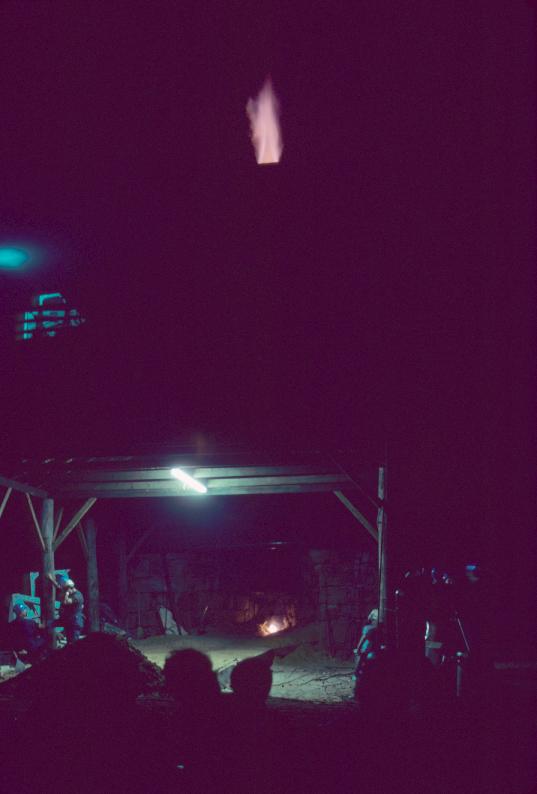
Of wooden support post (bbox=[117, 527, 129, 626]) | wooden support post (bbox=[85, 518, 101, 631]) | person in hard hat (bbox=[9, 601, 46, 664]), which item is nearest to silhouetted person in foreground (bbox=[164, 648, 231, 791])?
person in hard hat (bbox=[9, 601, 46, 664])

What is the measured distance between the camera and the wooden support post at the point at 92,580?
18372 mm

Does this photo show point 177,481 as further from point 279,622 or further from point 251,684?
point 251,684

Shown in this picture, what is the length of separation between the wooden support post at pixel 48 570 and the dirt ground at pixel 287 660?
297 centimetres

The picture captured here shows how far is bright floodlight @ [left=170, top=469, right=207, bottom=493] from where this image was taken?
40.7 ft

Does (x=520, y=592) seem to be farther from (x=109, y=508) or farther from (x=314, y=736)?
(x=109, y=508)

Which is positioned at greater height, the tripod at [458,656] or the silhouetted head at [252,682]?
the silhouetted head at [252,682]

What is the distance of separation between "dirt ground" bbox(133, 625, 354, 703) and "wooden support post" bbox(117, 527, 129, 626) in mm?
1353

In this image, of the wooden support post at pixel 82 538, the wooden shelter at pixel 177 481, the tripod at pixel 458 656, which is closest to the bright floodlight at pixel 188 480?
the wooden shelter at pixel 177 481

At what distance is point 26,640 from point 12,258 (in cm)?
1844

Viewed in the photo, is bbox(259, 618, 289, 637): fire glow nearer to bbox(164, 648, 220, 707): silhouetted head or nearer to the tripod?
the tripod

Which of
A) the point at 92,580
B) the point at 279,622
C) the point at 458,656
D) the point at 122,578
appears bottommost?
the point at 279,622

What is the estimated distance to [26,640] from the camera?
1399cm

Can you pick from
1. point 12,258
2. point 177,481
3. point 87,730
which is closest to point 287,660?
point 177,481

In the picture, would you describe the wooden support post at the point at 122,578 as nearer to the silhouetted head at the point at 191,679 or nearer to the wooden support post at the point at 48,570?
the wooden support post at the point at 48,570
